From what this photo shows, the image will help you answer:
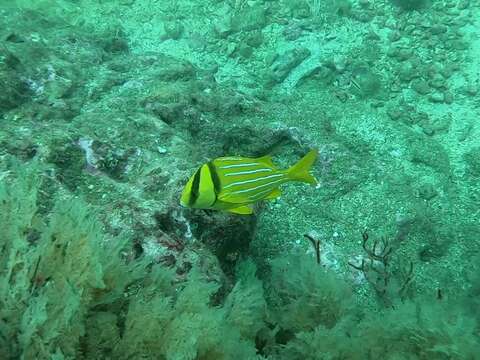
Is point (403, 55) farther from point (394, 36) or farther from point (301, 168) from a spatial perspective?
point (301, 168)

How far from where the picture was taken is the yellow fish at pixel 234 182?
2.47 m

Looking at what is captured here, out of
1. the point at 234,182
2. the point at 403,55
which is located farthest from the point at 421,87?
the point at 234,182

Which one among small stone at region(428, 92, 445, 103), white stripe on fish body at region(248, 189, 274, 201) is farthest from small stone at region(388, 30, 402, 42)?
white stripe on fish body at region(248, 189, 274, 201)

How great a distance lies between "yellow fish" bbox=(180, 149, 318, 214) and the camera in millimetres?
2473

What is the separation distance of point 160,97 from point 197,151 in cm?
117

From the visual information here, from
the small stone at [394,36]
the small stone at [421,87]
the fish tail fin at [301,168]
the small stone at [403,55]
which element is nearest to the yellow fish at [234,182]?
the fish tail fin at [301,168]

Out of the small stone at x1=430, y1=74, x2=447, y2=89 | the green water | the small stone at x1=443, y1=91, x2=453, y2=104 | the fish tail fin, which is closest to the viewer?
the green water

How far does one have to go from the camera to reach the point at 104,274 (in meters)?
2.30

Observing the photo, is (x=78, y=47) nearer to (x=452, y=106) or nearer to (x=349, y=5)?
(x=349, y=5)

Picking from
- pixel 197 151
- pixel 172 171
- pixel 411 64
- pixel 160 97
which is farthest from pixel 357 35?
pixel 172 171

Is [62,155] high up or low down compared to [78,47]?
up

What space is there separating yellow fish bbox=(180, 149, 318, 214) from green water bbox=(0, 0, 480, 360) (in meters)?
0.06

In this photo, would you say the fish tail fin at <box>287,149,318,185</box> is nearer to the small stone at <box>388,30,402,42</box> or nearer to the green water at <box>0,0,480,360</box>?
the green water at <box>0,0,480,360</box>

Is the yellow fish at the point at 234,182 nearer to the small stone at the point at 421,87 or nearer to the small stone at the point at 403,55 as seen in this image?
the small stone at the point at 421,87
